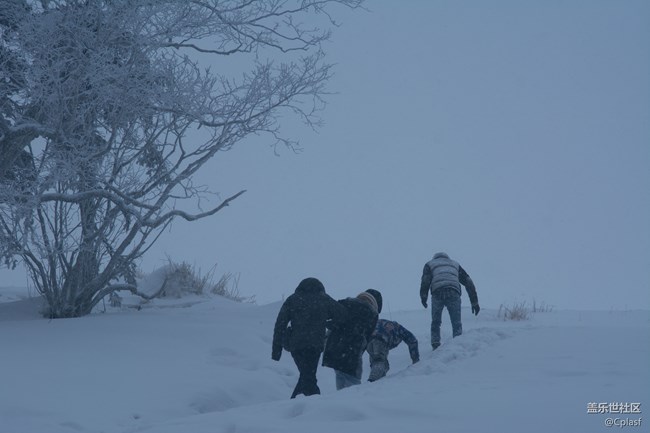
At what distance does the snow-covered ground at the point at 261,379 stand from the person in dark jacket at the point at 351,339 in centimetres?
64

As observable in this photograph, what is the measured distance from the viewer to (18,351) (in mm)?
9617

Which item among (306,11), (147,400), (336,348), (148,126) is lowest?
(147,400)

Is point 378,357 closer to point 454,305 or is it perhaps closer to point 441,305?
point 441,305

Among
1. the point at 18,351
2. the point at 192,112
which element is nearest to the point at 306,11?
the point at 192,112

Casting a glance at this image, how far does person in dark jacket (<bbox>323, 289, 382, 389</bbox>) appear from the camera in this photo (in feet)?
28.8

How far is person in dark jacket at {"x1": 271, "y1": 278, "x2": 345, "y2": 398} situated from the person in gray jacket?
3.03 metres

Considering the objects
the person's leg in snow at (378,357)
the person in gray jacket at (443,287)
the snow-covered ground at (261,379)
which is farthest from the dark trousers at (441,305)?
the person's leg in snow at (378,357)

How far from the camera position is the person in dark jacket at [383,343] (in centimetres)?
898

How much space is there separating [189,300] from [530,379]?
10774 mm

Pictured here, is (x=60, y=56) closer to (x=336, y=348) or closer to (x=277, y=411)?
(x=336, y=348)

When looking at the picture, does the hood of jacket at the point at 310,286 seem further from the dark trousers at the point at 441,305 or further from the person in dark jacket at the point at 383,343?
the dark trousers at the point at 441,305

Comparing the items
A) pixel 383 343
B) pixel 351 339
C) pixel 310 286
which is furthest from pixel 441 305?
pixel 310 286

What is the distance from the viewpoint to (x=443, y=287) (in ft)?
36.8

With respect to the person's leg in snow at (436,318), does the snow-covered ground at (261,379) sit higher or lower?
lower
